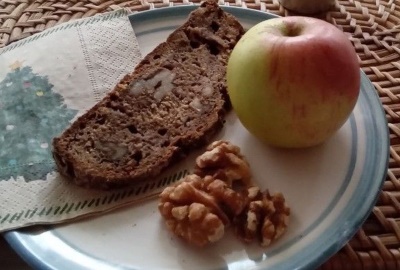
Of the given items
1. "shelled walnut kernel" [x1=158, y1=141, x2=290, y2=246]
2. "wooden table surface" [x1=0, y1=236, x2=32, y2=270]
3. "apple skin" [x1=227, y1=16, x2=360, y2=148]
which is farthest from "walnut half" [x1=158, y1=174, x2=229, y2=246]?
"wooden table surface" [x1=0, y1=236, x2=32, y2=270]

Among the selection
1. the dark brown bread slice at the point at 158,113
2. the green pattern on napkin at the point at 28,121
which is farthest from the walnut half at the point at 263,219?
the green pattern on napkin at the point at 28,121

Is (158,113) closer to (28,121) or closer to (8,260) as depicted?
(28,121)

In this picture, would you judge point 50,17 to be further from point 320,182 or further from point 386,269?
point 386,269

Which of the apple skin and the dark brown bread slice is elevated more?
the apple skin

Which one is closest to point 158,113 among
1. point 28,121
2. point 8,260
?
point 28,121

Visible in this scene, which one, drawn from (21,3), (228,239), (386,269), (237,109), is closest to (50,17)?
(21,3)

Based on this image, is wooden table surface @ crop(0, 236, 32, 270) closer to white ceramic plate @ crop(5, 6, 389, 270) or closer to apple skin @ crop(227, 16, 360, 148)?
white ceramic plate @ crop(5, 6, 389, 270)

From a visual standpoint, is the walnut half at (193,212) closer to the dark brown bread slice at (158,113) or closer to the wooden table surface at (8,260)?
the dark brown bread slice at (158,113)
